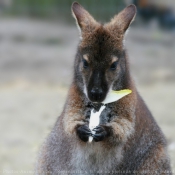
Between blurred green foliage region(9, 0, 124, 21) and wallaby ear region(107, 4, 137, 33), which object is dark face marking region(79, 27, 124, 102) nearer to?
wallaby ear region(107, 4, 137, 33)

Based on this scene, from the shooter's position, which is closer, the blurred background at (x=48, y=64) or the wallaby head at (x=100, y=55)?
the wallaby head at (x=100, y=55)

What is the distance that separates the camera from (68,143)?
575 centimetres

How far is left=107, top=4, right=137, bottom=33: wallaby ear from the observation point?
5.55 meters

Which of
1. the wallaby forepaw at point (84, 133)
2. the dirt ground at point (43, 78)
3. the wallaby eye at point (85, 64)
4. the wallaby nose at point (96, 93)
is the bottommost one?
the dirt ground at point (43, 78)

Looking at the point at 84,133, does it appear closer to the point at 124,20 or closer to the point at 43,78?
the point at 124,20

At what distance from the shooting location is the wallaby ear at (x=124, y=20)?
5.55 metres

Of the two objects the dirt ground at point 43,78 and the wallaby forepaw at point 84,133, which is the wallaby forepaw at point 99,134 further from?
the dirt ground at point 43,78

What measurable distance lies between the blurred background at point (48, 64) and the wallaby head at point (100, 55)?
0.71 m

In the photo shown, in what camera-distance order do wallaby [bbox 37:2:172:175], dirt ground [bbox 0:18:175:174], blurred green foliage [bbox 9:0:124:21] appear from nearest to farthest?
wallaby [bbox 37:2:172:175] < dirt ground [bbox 0:18:175:174] < blurred green foliage [bbox 9:0:124:21]

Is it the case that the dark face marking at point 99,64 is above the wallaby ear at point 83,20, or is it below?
below

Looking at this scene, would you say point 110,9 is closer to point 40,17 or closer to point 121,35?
point 40,17

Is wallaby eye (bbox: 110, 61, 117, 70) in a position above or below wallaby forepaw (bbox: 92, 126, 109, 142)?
above

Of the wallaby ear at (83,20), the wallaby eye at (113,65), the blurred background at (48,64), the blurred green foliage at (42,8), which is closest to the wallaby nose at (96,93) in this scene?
the wallaby eye at (113,65)

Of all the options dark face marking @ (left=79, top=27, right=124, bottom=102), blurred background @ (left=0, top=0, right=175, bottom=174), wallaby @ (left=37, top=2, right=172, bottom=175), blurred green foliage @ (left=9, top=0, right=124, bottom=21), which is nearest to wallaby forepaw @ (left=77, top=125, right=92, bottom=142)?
wallaby @ (left=37, top=2, right=172, bottom=175)
